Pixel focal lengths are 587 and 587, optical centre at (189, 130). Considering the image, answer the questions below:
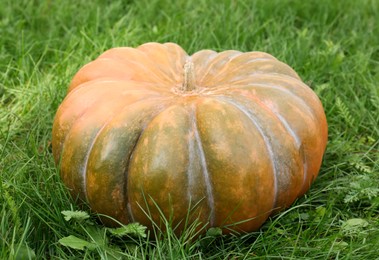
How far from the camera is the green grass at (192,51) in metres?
2.41

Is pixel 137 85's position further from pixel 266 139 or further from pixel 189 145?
Answer: pixel 266 139

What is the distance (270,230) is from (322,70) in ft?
5.23

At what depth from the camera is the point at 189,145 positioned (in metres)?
2.27

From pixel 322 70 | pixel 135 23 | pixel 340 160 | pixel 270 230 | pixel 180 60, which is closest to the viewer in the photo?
pixel 270 230

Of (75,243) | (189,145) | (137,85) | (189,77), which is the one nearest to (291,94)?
(189,77)

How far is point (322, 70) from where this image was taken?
3.80m

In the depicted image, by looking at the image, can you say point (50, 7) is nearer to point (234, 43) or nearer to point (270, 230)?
point (234, 43)

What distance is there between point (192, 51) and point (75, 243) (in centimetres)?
187

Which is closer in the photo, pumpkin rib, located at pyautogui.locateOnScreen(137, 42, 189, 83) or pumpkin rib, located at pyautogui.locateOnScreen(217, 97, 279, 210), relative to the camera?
pumpkin rib, located at pyautogui.locateOnScreen(217, 97, 279, 210)

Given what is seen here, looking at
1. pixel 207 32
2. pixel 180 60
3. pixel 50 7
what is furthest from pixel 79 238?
pixel 50 7

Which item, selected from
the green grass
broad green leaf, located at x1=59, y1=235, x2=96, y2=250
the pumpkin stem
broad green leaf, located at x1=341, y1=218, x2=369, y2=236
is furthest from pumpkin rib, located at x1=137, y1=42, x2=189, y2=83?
broad green leaf, located at x1=341, y1=218, x2=369, y2=236

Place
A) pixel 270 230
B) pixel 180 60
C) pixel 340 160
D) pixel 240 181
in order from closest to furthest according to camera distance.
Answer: pixel 240 181, pixel 270 230, pixel 180 60, pixel 340 160

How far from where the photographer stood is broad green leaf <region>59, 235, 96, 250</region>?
7.52 ft

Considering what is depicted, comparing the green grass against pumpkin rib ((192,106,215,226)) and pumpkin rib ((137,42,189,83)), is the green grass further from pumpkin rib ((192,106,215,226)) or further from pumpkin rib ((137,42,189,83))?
pumpkin rib ((137,42,189,83))
